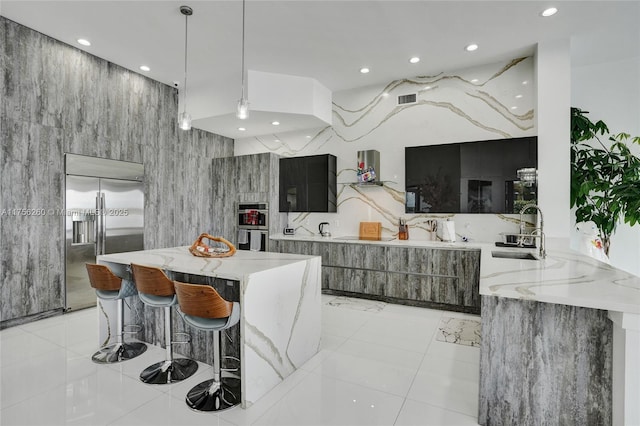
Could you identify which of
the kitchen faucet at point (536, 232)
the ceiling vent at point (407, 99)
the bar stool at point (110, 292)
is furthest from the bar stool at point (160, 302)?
the ceiling vent at point (407, 99)

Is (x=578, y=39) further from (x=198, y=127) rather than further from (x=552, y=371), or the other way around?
(x=198, y=127)

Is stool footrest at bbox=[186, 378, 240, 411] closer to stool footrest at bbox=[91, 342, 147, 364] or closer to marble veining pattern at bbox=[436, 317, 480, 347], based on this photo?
stool footrest at bbox=[91, 342, 147, 364]

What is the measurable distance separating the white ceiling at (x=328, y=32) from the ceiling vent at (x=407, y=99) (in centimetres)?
30

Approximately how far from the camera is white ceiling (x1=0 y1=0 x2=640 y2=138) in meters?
3.15

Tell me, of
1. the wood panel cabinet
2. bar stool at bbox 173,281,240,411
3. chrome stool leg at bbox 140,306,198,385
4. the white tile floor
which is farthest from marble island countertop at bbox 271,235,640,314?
chrome stool leg at bbox 140,306,198,385

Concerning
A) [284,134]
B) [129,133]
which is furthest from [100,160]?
[284,134]

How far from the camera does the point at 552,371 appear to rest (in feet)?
5.46

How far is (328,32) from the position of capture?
3.58m

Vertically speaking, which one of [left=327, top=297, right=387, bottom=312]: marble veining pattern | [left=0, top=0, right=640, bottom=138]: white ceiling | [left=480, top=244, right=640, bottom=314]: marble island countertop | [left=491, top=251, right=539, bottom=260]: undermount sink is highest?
[left=0, top=0, right=640, bottom=138]: white ceiling

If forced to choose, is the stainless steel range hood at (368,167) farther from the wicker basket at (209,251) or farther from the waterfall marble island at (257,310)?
the wicker basket at (209,251)

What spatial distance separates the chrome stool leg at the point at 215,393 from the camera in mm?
2080

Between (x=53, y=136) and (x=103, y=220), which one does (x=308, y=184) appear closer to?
(x=103, y=220)

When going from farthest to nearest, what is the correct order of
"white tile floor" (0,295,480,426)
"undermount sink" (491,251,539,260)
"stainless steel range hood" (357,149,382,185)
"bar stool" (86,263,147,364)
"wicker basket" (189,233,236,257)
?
"stainless steel range hood" (357,149,382,185)
"undermount sink" (491,251,539,260)
"wicker basket" (189,233,236,257)
"bar stool" (86,263,147,364)
"white tile floor" (0,295,480,426)

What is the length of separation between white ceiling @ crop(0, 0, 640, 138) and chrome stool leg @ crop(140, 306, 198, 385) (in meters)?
2.94
